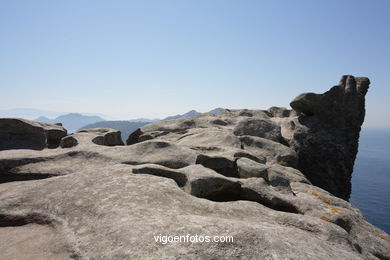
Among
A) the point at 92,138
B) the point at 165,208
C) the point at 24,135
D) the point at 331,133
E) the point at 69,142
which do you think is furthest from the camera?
the point at 331,133

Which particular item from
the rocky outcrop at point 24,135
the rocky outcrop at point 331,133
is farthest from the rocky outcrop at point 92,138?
the rocky outcrop at point 331,133

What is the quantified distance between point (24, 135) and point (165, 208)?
14344 millimetres

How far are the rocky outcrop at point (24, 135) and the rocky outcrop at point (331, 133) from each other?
17.5m

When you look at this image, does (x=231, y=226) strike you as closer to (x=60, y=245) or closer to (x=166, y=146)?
(x=60, y=245)

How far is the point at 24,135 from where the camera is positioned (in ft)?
56.5

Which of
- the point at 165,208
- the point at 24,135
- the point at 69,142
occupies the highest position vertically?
the point at 24,135

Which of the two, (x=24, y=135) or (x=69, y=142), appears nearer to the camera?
(x=69, y=142)

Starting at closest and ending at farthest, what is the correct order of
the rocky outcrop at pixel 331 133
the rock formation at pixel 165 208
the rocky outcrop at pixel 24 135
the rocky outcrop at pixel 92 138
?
1. the rock formation at pixel 165 208
2. the rocky outcrop at pixel 92 138
3. the rocky outcrop at pixel 24 135
4. the rocky outcrop at pixel 331 133

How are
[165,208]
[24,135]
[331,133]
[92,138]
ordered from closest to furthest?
[165,208] < [24,135] < [92,138] < [331,133]

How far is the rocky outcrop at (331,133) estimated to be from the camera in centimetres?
2226

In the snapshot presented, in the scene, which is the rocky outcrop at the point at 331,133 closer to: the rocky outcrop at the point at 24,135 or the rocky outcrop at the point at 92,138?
the rocky outcrop at the point at 92,138

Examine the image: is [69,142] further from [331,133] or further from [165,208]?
[331,133]

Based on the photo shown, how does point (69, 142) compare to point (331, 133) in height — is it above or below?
above

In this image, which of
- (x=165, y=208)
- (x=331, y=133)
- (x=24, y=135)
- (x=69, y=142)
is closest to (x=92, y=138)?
(x=69, y=142)
